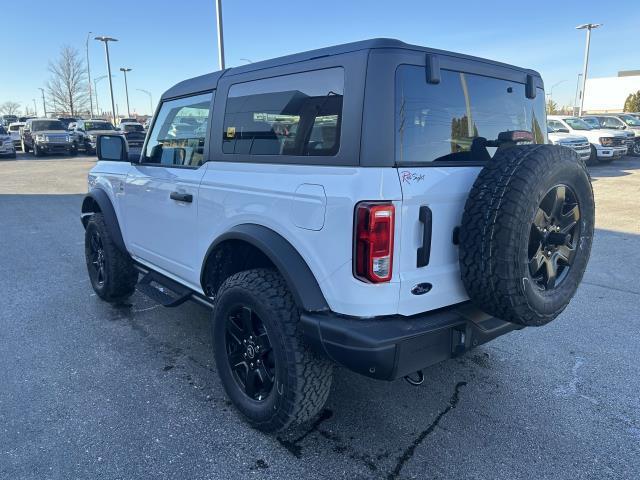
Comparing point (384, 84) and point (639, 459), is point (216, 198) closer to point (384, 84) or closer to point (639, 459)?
point (384, 84)

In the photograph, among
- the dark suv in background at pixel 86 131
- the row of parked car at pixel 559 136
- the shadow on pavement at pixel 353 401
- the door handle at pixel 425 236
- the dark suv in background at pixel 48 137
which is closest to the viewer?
the door handle at pixel 425 236

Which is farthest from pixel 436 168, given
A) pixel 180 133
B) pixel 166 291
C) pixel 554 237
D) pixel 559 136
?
pixel 559 136

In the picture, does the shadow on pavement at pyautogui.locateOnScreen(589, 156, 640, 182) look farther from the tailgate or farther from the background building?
the background building

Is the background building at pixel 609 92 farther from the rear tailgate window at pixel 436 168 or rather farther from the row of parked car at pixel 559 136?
the rear tailgate window at pixel 436 168

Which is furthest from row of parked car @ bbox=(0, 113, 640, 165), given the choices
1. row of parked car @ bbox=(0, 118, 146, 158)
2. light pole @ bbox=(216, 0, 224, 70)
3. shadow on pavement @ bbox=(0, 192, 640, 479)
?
shadow on pavement @ bbox=(0, 192, 640, 479)

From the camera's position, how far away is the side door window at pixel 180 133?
328 centimetres

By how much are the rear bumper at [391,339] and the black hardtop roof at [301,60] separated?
1.28 metres

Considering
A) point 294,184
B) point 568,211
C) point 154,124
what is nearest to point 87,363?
point 154,124

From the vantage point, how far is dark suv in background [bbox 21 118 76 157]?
23.2m

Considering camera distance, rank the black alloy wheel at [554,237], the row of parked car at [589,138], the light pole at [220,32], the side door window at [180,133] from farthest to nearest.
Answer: the row of parked car at [589,138] → the light pole at [220,32] → the side door window at [180,133] → the black alloy wheel at [554,237]

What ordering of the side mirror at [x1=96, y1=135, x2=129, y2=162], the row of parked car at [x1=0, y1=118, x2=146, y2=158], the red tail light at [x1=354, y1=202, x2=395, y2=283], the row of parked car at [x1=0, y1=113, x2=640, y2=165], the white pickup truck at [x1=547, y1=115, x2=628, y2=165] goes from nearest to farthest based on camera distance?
the red tail light at [x1=354, y1=202, x2=395, y2=283]
the side mirror at [x1=96, y1=135, x2=129, y2=162]
the row of parked car at [x1=0, y1=113, x2=640, y2=165]
the white pickup truck at [x1=547, y1=115, x2=628, y2=165]
the row of parked car at [x1=0, y1=118, x2=146, y2=158]

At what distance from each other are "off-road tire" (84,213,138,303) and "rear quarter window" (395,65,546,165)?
3.11 metres

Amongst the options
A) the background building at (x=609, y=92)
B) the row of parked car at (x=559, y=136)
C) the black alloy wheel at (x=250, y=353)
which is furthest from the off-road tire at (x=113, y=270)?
the background building at (x=609, y=92)

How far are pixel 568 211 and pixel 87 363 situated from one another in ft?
10.8
